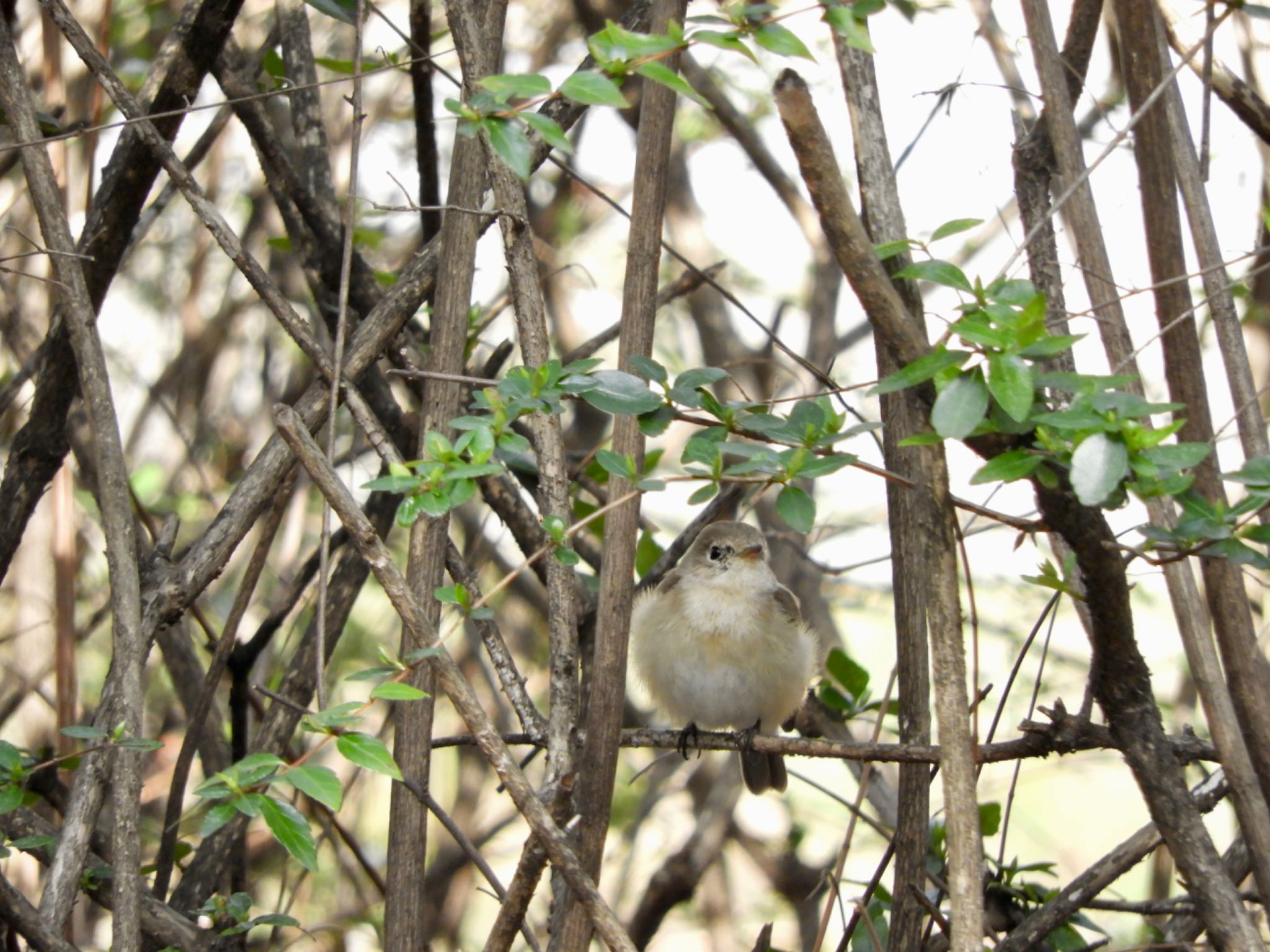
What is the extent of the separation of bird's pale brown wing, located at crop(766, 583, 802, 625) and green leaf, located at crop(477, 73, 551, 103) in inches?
115

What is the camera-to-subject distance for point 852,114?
2.54m

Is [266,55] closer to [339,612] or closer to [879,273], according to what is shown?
[339,612]

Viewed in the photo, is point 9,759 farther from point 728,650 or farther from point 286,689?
point 728,650

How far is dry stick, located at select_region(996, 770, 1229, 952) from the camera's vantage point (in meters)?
2.50

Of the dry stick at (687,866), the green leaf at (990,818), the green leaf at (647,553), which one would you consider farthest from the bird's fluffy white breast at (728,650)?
the green leaf at (990,818)

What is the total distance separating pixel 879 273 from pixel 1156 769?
0.99 metres

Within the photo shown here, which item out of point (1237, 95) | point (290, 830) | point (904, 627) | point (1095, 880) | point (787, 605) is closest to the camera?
point (290, 830)

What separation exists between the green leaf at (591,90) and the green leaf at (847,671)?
8.08 ft

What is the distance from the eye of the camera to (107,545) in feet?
8.64

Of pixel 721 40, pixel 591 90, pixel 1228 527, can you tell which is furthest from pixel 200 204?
pixel 1228 527

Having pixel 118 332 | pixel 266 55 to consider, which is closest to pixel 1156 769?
pixel 266 55

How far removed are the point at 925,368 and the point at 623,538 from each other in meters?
1.01

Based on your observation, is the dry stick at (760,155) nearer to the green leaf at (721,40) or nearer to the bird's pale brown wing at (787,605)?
the bird's pale brown wing at (787,605)

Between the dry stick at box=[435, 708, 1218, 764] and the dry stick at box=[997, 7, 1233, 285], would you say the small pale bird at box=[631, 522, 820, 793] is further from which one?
the dry stick at box=[997, 7, 1233, 285]
